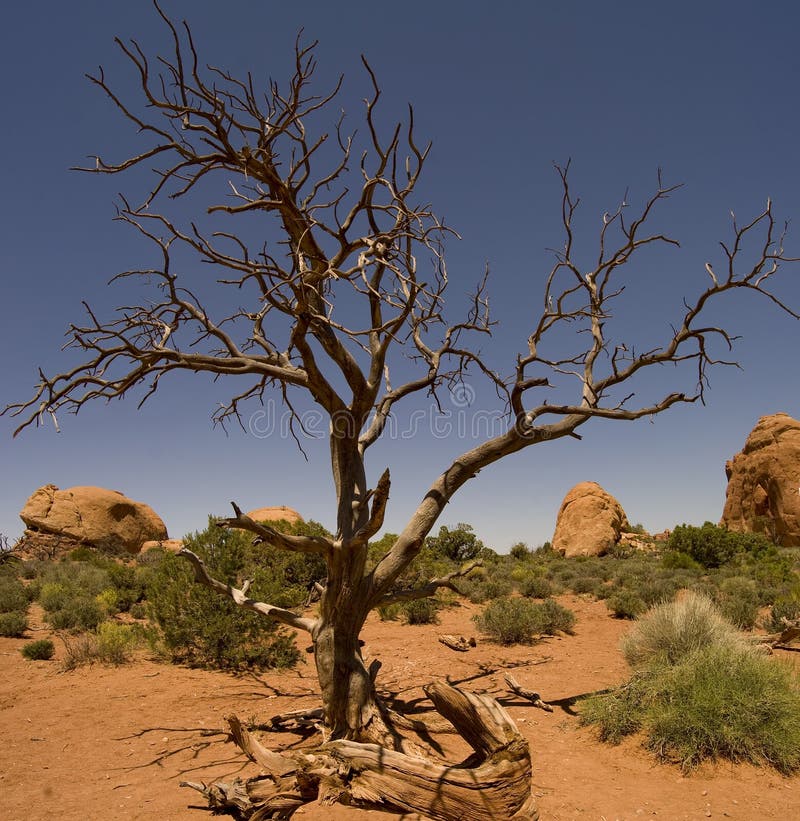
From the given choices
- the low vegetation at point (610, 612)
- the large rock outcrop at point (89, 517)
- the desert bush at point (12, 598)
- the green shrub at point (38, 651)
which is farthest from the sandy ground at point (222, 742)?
the large rock outcrop at point (89, 517)

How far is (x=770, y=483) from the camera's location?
31.6 m

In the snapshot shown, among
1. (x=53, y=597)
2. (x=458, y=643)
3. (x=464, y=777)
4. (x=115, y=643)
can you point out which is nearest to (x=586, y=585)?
(x=458, y=643)

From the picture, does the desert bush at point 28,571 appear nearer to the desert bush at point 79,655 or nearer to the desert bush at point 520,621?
A: the desert bush at point 79,655

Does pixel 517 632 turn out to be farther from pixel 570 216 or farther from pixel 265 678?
pixel 570 216

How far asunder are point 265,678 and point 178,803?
14.6 feet

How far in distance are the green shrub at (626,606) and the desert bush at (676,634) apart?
17.9 feet

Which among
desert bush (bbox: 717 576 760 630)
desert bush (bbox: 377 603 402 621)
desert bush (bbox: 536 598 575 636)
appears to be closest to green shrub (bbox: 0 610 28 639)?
desert bush (bbox: 377 603 402 621)

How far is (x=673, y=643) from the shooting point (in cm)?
760

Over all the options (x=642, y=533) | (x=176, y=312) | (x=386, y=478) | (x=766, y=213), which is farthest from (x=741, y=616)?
(x=642, y=533)

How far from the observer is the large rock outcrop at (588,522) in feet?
102

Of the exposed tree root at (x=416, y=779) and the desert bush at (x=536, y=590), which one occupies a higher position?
the desert bush at (x=536, y=590)

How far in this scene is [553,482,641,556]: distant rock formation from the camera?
30969 mm

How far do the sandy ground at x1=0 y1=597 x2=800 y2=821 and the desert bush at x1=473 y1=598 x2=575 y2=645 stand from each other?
0.58 m

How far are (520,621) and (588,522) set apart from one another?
73.8ft
